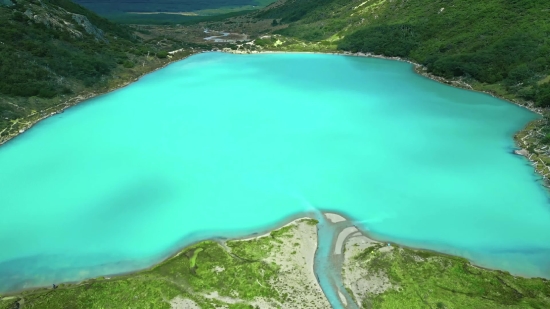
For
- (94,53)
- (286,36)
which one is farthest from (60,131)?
(286,36)

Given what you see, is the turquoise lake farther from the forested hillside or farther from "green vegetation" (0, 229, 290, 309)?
the forested hillside

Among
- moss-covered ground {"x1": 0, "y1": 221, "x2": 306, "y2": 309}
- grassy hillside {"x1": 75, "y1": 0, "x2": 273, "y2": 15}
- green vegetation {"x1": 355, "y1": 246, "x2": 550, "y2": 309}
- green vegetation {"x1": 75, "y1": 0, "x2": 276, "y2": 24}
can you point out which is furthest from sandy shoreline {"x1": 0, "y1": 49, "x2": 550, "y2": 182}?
grassy hillside {"x1": 75, "y1": 0, "x2": 273, "y2": 15}

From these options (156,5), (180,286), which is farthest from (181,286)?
(156,5)

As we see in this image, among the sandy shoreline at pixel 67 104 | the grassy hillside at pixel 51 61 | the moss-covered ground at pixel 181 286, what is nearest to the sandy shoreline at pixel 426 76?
the sandy shoreline at pixel 67 104

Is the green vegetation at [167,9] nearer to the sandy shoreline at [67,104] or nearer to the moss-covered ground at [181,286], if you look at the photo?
the sandy shoreline at [67,104]

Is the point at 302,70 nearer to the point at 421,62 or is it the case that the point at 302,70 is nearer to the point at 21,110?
the point at 421,62

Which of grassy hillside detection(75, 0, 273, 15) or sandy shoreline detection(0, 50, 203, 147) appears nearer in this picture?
sandy shoreline detection(0, 50, 203, 147)
